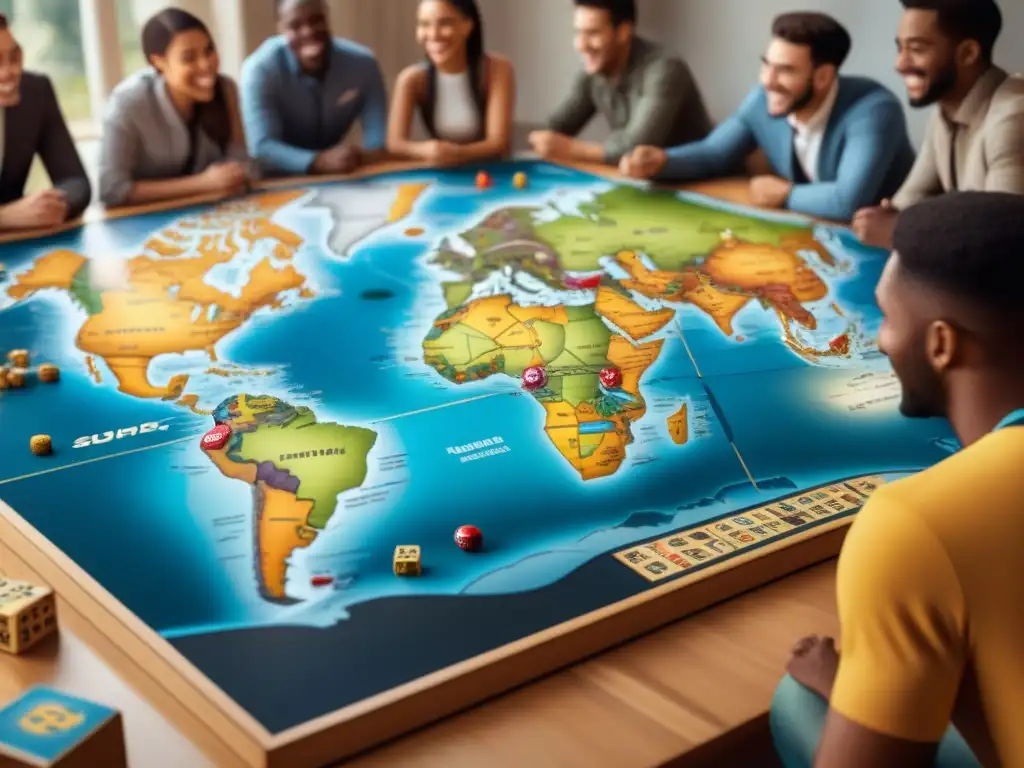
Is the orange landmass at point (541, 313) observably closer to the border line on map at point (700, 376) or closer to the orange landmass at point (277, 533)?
the border line on map at point (700, 376)

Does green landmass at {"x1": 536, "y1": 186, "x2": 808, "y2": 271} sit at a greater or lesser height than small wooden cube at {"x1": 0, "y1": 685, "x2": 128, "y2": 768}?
greater

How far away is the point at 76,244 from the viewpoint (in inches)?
114

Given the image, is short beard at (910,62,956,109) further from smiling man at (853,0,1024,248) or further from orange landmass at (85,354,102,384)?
orange landmass at (85,354,102,384)

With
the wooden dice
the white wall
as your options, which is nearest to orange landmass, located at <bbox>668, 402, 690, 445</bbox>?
the wooden dice

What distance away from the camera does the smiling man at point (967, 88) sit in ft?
8.66

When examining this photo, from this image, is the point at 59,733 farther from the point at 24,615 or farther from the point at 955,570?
the point at 955,570

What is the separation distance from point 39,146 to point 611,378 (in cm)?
191

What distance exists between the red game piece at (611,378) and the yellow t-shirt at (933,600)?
109cm

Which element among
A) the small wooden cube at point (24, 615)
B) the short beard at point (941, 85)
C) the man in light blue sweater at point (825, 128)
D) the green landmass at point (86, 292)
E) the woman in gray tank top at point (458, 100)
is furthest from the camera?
the woman in gray tank top at point (458, 100)

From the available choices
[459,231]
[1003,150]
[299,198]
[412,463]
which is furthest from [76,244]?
[1003,150]

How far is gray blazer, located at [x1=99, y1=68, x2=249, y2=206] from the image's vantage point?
10.4 ft

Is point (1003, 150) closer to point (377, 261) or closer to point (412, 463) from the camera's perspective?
point (377, 261)

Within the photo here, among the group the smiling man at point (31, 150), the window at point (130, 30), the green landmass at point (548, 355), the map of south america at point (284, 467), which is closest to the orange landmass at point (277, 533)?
the map of south america at point (284, 467)

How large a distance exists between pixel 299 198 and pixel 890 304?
7.83 ft
